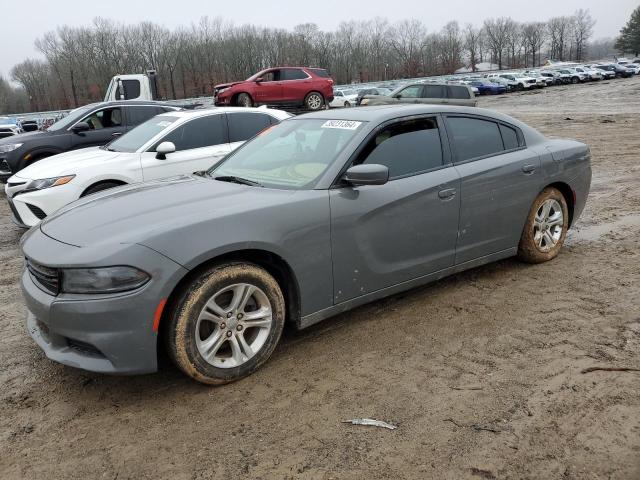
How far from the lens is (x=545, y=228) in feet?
16.5

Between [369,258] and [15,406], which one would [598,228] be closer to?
[369,258]

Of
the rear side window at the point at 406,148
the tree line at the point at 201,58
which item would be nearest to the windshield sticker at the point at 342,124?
the rear side window at the point at 406,148

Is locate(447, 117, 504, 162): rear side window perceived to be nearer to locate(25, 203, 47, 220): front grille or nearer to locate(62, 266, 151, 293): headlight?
locate(62, 266, 151, 293): headlight

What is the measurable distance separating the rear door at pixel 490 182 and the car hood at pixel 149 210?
1534 millimetres

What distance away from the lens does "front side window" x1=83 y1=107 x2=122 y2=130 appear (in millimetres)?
9766

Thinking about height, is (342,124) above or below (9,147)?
above

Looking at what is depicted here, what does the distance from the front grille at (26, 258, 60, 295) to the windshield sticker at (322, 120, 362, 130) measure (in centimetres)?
220

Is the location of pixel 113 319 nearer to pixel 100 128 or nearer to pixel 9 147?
pixel 100 128

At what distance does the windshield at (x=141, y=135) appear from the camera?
714 centimetres

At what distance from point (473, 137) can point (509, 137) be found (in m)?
0.49

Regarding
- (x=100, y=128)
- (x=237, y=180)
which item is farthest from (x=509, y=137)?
(x=100, y=128)

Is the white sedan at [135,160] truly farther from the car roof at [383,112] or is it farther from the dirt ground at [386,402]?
the car roof at [383,112]

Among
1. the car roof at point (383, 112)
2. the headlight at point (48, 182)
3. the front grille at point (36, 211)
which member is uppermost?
the car roof at point (383, 112)

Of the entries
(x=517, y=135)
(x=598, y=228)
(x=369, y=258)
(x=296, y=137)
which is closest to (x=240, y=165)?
(x=296, y=137)
